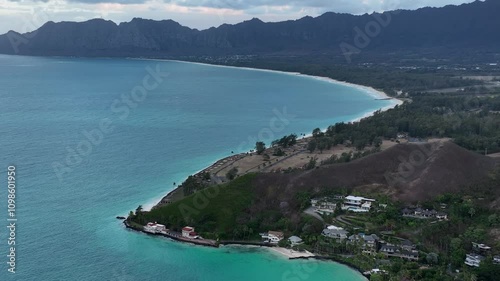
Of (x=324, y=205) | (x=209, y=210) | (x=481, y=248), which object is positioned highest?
(x=324, y=205)

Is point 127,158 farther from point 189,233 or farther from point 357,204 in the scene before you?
point 357,204

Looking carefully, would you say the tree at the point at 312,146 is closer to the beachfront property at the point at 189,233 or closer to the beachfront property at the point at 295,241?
the beachfront property at the point at 295,241

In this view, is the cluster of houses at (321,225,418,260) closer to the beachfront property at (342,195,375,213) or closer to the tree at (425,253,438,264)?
the tree at (425,253,438,264)

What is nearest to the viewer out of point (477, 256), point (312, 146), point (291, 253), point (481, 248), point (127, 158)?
point (477, 256)

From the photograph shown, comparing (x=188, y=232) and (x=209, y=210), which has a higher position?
(x=209, y=210)

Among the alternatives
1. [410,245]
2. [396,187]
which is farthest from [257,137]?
[410,245]

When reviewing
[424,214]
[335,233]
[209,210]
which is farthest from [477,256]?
[209,210]

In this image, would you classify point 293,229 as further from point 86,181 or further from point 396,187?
point 86,181
